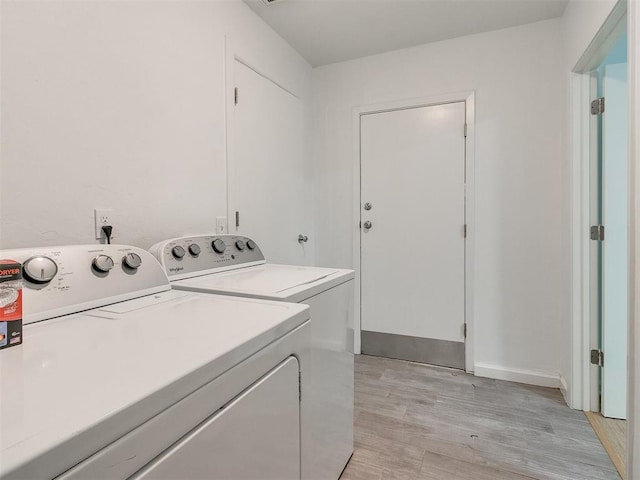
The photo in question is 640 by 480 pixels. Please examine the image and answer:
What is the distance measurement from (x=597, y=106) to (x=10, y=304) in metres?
2.56

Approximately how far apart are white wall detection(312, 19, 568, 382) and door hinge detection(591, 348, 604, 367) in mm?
255

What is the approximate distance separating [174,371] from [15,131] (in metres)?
1.00

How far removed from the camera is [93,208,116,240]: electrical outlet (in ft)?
4.13

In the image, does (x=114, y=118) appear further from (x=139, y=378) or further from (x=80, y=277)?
(x=139, y=378)

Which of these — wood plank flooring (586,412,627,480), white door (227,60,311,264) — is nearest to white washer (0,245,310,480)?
white door (227,60,311,264)

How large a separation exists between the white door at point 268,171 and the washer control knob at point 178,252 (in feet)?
1.90

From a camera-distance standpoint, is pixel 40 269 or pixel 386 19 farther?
pixel 386 19

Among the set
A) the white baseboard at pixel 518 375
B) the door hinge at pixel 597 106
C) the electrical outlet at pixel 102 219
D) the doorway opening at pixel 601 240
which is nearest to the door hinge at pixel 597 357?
the doorway opening at pixel 601 240

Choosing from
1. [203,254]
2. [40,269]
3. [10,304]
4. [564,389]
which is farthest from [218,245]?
[564,389]

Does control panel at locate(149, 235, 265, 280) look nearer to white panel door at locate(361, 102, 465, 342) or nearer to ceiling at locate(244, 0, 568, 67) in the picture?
white panel door at locate(361, 102, 465, 342)

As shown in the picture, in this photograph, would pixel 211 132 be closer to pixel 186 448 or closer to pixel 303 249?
pixel 303 249

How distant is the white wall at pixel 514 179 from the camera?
7.30 feet

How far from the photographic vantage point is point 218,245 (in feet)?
5.06

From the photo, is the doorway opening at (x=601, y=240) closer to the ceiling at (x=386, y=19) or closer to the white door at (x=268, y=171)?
the ceiling at (x=386, y=19)
